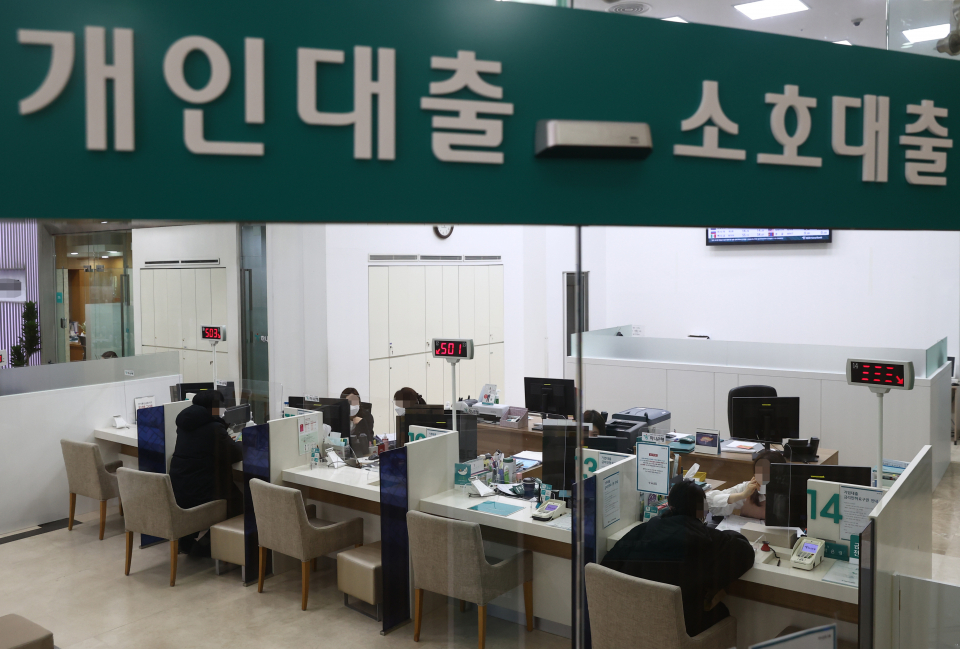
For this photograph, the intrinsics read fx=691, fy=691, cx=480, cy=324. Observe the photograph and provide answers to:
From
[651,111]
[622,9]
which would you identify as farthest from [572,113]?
[622,9]

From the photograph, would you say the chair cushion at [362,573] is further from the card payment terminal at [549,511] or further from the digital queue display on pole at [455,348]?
the digital queue display on pole at [455,348]

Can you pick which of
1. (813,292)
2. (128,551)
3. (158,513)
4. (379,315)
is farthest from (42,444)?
(813,292)

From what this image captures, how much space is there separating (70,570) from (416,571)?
61.2 inches

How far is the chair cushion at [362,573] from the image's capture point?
354cm

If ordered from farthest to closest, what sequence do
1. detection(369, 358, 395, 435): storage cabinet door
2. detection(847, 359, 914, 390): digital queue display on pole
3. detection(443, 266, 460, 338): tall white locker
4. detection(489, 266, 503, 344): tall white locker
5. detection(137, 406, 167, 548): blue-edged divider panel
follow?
detection(369, 358, 395, 435): storage cabinet door
detection(137, 406, 167, 548): blue-edged divider panel
detection(443, 266, 460, 338): tall white locker
detection(489, 266, 503, 344): tall white locker
detection(847, 359, 914, 390): digital queue display on pole

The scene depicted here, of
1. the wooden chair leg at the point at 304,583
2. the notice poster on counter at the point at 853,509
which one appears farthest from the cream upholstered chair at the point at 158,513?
the notice poster on counter at the point at 853,509

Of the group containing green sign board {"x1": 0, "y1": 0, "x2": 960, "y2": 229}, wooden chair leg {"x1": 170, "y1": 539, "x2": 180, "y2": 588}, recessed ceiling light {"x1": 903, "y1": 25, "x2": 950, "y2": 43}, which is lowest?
wooden chair leg {"x1": 170, "y1": 539, "x2": 180, "y2": 588}

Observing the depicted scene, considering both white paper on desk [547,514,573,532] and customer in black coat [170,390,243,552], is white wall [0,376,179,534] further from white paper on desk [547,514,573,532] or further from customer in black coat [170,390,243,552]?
white paper on desk [547,514,573,532]

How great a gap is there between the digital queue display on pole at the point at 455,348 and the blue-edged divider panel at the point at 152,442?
5.11 feet

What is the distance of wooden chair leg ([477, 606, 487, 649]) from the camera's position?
3.28 metres

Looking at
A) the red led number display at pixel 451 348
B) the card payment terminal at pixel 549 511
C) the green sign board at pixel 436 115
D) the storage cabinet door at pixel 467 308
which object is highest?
the green sign board at pixel 436 115

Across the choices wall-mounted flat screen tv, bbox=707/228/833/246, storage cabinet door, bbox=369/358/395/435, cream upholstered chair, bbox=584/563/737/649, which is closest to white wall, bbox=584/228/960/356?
wall-mounted flat screen tv, bbox=707/228/833/246

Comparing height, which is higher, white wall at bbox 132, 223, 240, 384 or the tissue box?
white wall at bbox 132, 223, 240, 384

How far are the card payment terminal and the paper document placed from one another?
4.26 ft
